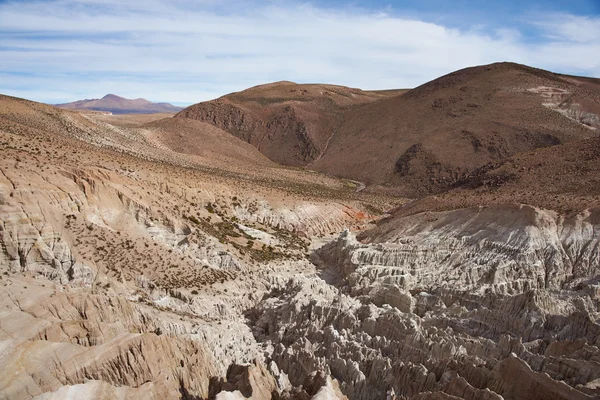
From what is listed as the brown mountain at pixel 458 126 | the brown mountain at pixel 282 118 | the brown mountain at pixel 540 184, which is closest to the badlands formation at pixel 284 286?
the brown mountain at pixel 540 184

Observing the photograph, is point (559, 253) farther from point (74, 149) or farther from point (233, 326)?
point (74, 149)

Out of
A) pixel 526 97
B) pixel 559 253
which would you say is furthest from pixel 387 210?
pixel 526 97

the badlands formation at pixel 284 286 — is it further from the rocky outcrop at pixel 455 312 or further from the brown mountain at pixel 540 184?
the brown mountain at pixel 540 184

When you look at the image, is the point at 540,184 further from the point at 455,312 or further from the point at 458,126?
the point at 458,126

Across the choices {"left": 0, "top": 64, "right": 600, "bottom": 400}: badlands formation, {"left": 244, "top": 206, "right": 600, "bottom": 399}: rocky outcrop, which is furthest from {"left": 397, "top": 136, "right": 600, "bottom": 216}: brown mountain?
{"left": 244, "top": 206, "right": 600, "bottom": 399}: rocky outcrop

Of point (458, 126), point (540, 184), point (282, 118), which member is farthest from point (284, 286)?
point (282, 118)

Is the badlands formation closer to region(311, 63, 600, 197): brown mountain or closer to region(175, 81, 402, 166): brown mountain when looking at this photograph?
region(311, 63, 600, 197): brown mountain

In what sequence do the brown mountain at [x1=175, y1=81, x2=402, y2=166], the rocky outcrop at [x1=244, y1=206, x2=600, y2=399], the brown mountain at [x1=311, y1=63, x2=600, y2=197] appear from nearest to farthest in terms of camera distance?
the rocky outcrop at [x1=244, y1=206, x2=600, y2=399] → the brown mountain at [x1=311, y1=63, x2=600, y2=197] → the brown mountain at [x1=175, y1=81, x2=402, y2=166]
